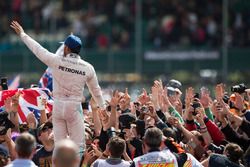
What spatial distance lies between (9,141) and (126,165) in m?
1.67

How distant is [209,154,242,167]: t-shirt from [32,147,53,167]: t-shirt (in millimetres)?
2002

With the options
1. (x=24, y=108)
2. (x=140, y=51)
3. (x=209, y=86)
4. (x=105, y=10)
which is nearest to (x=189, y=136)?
(x=24, y=108)

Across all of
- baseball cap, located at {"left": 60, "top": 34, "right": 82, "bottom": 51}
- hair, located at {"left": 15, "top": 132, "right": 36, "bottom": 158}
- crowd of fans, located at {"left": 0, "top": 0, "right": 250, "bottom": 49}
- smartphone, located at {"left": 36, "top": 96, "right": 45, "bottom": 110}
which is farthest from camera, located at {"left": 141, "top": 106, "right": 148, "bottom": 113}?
crowd of fans, located at {"left": 0, "top": 0, "right": 250, "bottom": 49}

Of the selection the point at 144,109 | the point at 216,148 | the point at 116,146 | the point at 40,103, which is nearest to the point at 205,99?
the point at 144,109

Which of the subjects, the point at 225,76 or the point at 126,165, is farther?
the point at 225,76

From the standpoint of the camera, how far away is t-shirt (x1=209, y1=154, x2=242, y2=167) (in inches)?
527

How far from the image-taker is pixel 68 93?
1463 centimetres

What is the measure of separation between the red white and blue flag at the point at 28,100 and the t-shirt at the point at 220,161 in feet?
13.9

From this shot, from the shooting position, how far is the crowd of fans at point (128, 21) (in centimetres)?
3300

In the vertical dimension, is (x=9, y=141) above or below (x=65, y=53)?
below

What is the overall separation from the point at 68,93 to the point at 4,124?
86 cm

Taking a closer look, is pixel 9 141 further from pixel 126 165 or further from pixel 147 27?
pixel 147 27

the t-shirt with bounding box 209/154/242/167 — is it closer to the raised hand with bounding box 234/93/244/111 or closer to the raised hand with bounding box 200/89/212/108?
the raised hand with bounding box 234/93/244/111

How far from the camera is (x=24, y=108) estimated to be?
58.4 ft
